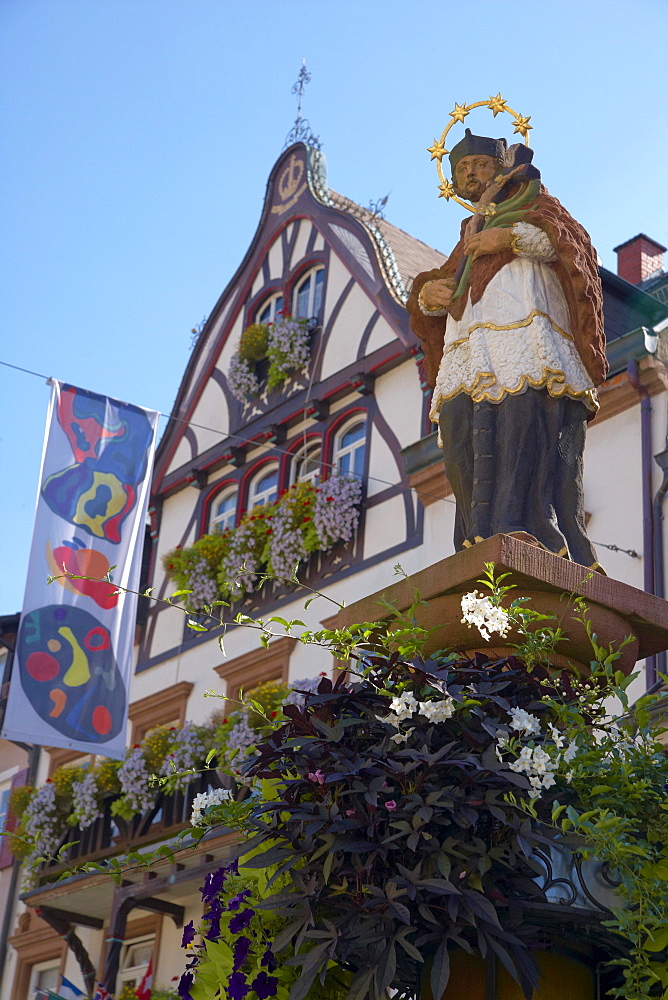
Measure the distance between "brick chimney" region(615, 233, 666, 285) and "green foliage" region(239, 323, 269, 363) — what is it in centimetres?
471

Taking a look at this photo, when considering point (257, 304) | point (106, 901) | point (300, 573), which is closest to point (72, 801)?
point (106, 901)

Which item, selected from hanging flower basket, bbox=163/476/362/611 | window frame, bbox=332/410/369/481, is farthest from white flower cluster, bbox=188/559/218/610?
window frame, bbox=332/410/369/481

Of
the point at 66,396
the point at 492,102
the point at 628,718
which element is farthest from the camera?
the point at 66,396

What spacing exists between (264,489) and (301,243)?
3503 mm

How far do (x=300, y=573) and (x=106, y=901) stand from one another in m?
4.60

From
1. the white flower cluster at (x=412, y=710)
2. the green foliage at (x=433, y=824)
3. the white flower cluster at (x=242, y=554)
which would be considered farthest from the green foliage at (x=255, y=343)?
the white flower cluster at (x=412, y=710)

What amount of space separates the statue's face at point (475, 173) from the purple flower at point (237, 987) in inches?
121

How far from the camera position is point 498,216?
5.26 metres

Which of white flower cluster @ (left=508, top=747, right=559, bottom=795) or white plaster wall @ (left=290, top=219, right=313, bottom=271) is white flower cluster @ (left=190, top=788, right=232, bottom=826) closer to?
white flower cluster @ (left=508, top=747, right=559, bottom=795)

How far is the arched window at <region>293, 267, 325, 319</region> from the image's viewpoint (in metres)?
18.3

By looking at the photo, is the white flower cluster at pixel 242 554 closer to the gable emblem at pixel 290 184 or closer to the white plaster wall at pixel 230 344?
A: the white plaster wall at pixel 230 344

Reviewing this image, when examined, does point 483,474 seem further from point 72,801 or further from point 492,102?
point 72,801

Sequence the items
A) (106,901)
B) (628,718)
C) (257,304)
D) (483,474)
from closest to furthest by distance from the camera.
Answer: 1. (628,718)
2. (483,474)
3. (106,901)
4. (257,304)

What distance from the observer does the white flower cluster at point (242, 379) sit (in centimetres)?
1859
